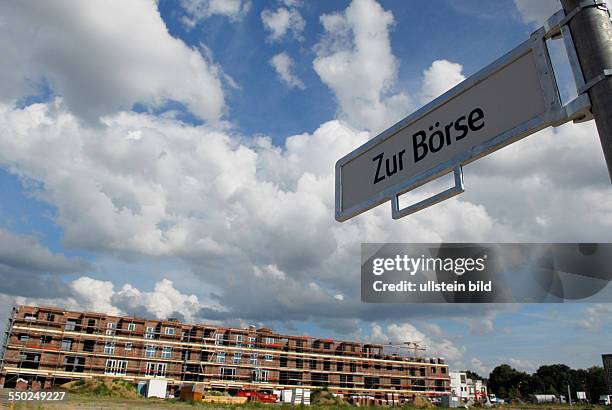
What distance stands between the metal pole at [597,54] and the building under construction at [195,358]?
62.0 meters

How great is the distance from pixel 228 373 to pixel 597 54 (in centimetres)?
7127

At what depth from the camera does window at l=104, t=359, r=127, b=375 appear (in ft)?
192

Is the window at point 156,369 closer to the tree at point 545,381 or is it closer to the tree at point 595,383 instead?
the tree at point 545,381

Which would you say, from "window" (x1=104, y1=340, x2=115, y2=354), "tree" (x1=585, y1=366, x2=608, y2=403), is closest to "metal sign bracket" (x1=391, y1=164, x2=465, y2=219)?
"window" (x1=104, y1=340, x2=115, y2=354)

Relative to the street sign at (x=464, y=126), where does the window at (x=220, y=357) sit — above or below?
above

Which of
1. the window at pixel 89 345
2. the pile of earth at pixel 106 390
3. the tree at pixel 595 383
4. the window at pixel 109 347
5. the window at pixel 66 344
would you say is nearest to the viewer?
the pile of earth at pixel 106 390

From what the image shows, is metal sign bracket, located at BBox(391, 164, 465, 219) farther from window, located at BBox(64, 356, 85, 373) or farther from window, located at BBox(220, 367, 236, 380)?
window, located at BBox(220, 367, 236, 380)

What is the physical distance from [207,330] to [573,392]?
85.5m

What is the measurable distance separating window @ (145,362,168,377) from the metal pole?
67.8 m

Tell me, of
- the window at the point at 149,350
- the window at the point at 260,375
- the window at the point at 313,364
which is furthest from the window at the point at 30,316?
the window at the point at 313,364

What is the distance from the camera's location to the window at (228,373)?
6606cm

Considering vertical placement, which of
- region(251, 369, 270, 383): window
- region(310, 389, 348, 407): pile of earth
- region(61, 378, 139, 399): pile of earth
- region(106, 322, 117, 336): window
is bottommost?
region(310, 389, 348, 407): pile of earth

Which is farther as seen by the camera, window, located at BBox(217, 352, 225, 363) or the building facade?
the building facade

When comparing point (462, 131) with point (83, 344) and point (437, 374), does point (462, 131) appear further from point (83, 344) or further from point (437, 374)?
point (437, 374)
